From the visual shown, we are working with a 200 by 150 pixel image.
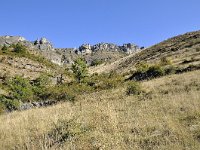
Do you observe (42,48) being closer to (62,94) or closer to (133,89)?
(62,94)

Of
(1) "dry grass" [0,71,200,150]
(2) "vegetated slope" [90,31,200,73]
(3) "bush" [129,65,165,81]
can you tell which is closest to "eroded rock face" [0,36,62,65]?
(2) "vegetated slope" [90,31,200,73]

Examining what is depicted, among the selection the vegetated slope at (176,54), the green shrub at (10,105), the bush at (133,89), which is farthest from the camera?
the vegetated slope at (176,54)

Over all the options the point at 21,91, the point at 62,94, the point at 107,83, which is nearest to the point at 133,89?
the point at 62,94

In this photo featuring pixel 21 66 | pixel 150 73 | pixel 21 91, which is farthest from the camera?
pixel 21 66

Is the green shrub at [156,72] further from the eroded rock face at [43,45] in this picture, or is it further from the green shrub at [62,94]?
the eroded rock face at [43,45]

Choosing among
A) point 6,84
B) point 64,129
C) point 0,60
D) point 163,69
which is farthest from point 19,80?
point 64,129

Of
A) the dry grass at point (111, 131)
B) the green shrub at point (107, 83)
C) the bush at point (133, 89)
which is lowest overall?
the dry grass at point (111, 131)

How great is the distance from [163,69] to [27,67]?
3222 centimetres

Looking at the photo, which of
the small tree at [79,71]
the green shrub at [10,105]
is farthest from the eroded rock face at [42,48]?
the green shrub at [10,105]

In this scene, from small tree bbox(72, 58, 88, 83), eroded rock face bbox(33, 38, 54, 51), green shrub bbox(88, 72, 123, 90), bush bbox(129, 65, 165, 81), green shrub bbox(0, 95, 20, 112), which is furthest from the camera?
eroded rock face bbox(33, 38, 54, 51)

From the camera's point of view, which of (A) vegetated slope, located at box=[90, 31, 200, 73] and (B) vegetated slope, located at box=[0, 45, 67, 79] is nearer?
(A) vegetated slope, located at box=[90, 31, 200, 73]

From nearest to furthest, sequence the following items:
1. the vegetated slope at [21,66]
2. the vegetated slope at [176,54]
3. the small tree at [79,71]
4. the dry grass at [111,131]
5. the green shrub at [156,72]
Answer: the dry grass at [111,131] < the green shrub at [156,72] < the vegetated slope at [176,54] < the small tree at [79,71] < the vegetated slope at [21,66]

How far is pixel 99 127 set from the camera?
251 inches

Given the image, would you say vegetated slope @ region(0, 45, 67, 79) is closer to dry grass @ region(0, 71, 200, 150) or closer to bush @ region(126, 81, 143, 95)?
bush @ region(126, 81, 143, 95)
